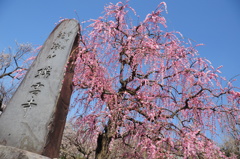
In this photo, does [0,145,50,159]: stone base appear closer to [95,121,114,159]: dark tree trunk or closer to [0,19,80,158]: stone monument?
[0,19,80,158]: stone monument

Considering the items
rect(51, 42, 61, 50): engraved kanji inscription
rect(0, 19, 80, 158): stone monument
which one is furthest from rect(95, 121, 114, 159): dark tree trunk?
rect(51, 42, 61, 50): engraved kanji inscription

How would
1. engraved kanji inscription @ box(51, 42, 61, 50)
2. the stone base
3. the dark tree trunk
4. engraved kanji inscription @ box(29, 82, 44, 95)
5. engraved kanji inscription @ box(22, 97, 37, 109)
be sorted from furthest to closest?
the dark tree trunk
engraved kanji inscription @ box(51, 42, 61, 50)
engraved kanji inscription @ box(29, 82, 44, 95)
engraved kanji inscription @ box(22, 97, 37, 109)
the stone base

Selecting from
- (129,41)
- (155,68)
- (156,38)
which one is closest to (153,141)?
(155,68)

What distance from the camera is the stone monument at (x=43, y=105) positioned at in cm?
251

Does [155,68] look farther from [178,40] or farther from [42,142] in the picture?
[42,142]

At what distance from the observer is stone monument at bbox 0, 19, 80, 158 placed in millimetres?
2506

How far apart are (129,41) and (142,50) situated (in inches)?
18.8

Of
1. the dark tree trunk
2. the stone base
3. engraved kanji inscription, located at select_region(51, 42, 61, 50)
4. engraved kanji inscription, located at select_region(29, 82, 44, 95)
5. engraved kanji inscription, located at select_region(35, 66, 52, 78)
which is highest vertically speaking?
engraved kanji inscription, located at select_region(51, 42, 61, 50)

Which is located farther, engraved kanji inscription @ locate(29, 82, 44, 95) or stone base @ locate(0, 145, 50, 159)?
engraved kanji inscription @ locate(29, 82, 44, 95)

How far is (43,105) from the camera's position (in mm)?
2818

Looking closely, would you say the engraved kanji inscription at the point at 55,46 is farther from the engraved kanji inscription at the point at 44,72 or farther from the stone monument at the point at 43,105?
the engraved kanji inscription at the point at 44,72

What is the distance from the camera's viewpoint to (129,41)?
466cm

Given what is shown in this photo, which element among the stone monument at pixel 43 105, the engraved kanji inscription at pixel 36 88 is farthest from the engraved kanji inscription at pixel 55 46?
the engraved kanji inscription at pixel 36 88

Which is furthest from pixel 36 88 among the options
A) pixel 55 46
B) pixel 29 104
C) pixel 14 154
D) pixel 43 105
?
pixel 14 154
